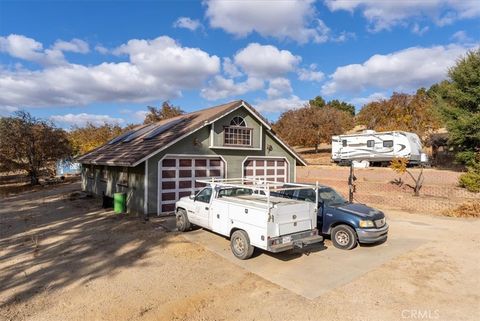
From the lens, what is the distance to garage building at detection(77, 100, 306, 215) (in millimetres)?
13992

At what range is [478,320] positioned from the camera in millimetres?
5512

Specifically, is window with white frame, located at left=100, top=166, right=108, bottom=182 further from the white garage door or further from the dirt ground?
the white garage door

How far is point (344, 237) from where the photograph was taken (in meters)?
9.51

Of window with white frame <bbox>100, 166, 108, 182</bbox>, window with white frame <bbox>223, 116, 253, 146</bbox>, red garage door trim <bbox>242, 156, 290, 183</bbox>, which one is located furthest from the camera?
window with white frame <bbox>100, 166, 108, 182</bbox>

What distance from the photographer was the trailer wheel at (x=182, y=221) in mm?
11227

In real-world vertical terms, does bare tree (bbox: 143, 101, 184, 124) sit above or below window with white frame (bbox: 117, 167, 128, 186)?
above

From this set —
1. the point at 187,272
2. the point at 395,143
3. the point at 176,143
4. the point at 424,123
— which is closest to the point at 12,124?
the point at 176,143

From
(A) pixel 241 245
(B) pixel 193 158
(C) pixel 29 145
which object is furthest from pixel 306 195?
(C) pixel 29 145

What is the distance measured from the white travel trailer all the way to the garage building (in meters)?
12.9

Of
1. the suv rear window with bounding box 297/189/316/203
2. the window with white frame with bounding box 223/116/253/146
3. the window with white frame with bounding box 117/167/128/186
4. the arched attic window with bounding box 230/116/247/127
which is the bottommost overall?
the suv rear window with bounding box 297/189/316/203

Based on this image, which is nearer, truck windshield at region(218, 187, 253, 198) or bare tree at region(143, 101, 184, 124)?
truck windshield at region(218, 187, 253, 198)

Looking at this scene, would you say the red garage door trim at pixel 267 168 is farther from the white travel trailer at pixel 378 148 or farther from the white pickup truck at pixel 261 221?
the white travel trailer at pixel 378 148

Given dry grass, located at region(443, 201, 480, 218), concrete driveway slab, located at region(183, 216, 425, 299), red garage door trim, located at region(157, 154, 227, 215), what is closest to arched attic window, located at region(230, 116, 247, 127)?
red garage door trim, located at region(157, 154, 227, 215)

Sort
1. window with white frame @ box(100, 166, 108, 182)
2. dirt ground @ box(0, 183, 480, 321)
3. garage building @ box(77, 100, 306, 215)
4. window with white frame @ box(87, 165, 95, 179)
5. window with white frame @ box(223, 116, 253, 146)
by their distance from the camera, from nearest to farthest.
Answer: dirt ground @ box(0, 183, 480, 321), garage building @ box(77, 100, 306, 215), window with white frame @ box(223, 116, 253, 146), window with white frame @ box(100, 166, 108, 182), window with white frame @ box(87, 165, 95, 179)
